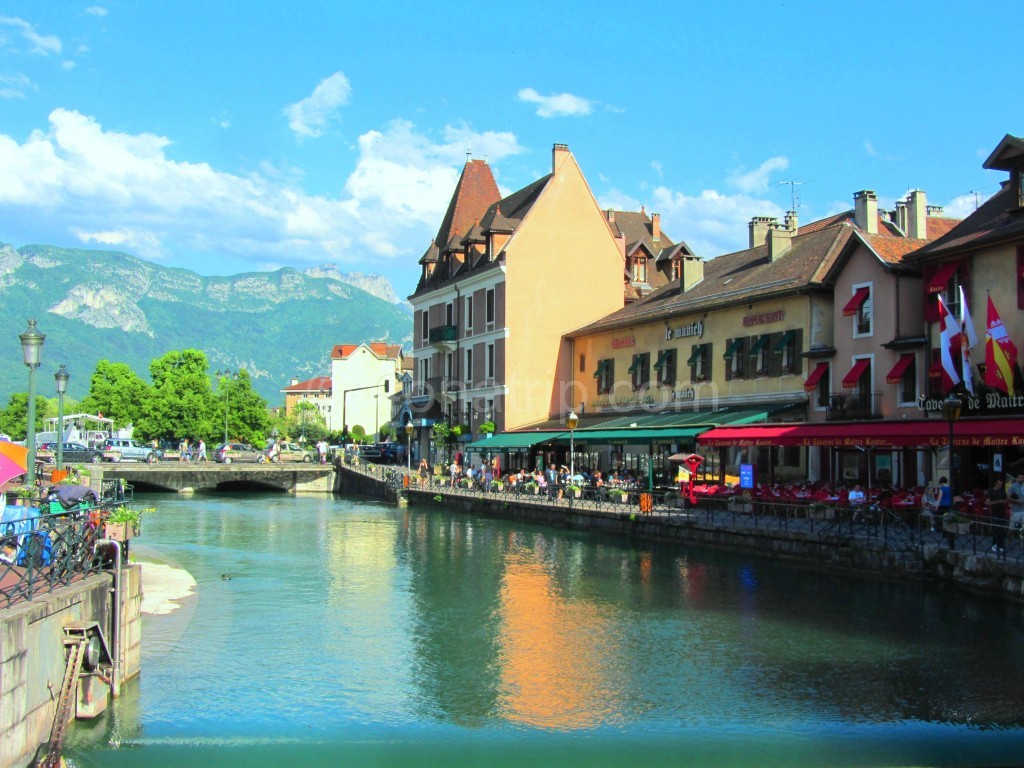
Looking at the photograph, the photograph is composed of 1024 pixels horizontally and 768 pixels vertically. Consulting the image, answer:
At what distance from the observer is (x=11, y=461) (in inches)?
561

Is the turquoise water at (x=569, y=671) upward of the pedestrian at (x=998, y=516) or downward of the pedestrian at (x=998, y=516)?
downward

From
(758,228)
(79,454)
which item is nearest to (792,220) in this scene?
(758,228)

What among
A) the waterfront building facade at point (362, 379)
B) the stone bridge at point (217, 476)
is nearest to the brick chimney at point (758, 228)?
the stone bridge at point (217, 476)

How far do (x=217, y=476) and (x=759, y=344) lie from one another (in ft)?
139

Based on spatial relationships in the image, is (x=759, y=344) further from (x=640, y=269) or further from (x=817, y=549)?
(x=640, y=269)

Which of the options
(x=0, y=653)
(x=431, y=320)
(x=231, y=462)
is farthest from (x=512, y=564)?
(x=231, y=462)

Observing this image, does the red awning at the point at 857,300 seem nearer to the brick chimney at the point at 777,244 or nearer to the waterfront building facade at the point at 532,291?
the brick chimney at the point at 777,244

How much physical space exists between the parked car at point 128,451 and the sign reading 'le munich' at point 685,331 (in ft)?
128

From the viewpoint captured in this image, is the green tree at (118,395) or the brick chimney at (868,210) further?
the green tree at (118,395)

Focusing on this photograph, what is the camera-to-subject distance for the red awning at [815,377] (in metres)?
40.1

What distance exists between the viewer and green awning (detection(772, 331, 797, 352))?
138ft

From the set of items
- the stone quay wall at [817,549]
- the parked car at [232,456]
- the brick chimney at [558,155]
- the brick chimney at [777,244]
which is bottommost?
the stone quay wall at [817,549]

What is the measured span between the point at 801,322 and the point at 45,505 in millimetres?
30760

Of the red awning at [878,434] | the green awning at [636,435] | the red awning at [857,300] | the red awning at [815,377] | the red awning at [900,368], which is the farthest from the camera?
the green awning at [636,435]
